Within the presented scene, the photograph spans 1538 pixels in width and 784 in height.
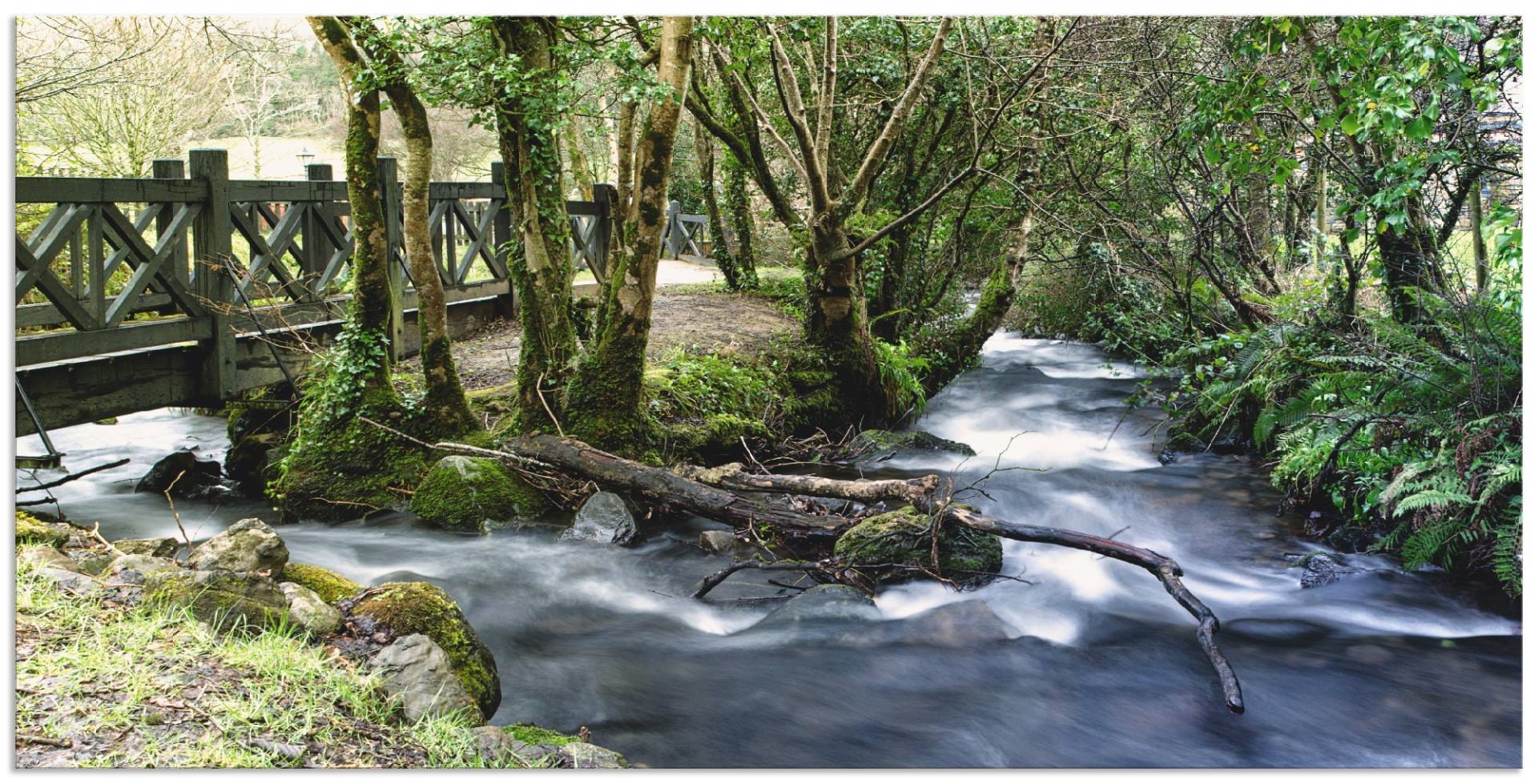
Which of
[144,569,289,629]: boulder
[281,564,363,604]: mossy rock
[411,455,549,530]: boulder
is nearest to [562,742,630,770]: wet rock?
[144,569,289,629]: boulder

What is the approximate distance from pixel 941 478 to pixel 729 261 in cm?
705

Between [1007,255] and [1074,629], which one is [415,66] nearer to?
[1074,629]

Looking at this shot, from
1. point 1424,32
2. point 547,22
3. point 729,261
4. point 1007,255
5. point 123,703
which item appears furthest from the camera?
point 729,261

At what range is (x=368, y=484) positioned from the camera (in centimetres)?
687

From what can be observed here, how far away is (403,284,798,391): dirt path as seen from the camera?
893 centimetres

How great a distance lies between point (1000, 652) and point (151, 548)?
3819 mm

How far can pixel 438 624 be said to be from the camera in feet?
12.7

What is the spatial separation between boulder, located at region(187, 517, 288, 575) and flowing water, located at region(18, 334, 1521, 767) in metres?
1.12

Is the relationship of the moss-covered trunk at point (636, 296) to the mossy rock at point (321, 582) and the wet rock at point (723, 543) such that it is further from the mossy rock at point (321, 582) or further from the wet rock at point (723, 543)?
the mossy rock at point (321, 582)

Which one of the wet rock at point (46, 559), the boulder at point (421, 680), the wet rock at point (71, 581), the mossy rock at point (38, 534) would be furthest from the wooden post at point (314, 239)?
the boulder at point (421, 680)

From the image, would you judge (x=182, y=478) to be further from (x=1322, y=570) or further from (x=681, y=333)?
(x=1322, y=570)

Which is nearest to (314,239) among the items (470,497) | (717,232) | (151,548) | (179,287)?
(179,287)

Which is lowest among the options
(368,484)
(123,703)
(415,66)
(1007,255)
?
(368,484)
